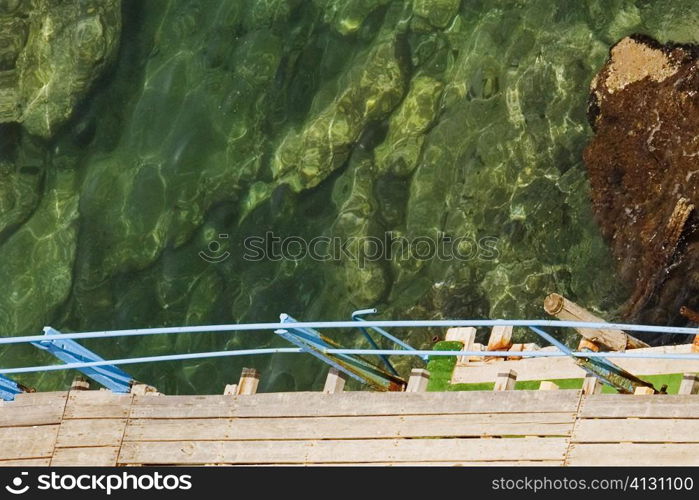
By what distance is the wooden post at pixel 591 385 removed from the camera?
1077 cm

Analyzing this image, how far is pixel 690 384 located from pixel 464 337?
12.1 ft

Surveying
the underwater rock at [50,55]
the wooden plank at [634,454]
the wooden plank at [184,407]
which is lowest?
the wooden plank at [634,454]

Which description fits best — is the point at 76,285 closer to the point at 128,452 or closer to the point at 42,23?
the point at 42,23

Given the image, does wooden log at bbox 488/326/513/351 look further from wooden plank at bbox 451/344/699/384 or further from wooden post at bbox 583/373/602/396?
wooden post at bbox 583/373/602/396

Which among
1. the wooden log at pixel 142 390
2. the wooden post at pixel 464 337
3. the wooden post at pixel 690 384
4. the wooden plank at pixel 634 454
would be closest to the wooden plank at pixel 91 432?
the wooden log at pixel 142 390

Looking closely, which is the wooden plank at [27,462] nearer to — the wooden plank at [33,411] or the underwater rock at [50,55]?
the wooden plank at [33,411]

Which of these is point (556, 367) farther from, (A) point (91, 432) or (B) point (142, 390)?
(A) point (91, 432)

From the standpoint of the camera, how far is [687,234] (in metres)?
15.5

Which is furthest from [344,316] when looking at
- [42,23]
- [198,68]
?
[42,23]

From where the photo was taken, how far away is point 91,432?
12250 mm

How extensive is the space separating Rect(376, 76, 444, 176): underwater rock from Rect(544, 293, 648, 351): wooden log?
16.5 ft

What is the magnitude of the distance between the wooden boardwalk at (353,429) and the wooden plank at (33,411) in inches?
0.5

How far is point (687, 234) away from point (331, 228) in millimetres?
5331

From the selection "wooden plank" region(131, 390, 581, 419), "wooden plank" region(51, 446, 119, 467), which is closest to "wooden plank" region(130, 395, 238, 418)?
"wooden plank" region(131, 390, 581, 419)
